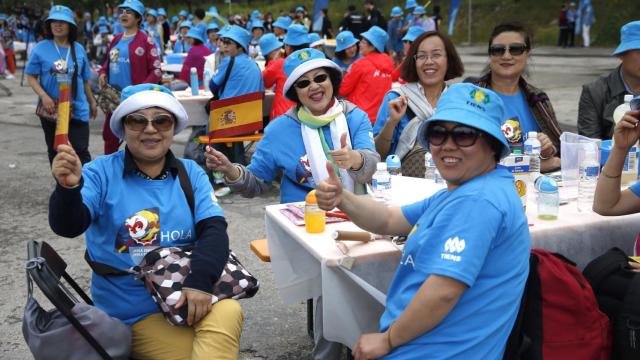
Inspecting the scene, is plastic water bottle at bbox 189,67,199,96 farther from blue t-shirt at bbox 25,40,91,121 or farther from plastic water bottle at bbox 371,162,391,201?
plastic water bottle at bbox 371,162,391,201

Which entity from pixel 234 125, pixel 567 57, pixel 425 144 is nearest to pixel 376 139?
pixel 234 125

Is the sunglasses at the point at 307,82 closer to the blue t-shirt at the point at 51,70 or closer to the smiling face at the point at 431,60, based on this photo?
the smiling face at the point at 431,60

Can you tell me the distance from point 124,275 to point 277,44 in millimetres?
7149

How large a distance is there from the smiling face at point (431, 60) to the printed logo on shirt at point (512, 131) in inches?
22.9

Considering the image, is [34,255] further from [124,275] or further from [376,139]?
[376,139]

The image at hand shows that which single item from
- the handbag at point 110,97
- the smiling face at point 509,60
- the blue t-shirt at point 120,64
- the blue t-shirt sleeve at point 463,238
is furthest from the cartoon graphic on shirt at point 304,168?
the blue t-shirt at point 120,64

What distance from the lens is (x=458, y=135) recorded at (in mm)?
2168

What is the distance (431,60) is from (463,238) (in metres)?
2.58

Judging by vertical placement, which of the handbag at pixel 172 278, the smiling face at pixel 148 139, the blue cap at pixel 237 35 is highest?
the blue cap at pixel 237 35

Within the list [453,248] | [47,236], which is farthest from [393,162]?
[47,236]

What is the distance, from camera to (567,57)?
24281mm

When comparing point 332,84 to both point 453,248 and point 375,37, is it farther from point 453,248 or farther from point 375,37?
point 375,37

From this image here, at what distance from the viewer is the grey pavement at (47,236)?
408 cm

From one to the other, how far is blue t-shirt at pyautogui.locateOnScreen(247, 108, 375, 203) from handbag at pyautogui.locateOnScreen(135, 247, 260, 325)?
1.06 meters
